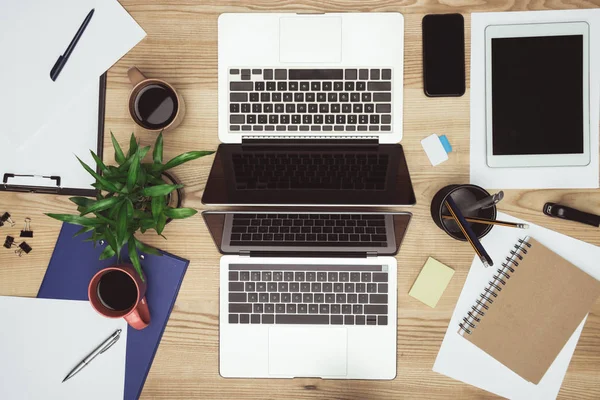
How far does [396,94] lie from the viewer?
98 centimetres

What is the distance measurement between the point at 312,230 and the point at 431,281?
0.32 metres

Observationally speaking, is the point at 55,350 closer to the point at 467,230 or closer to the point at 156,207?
the point at 156,207

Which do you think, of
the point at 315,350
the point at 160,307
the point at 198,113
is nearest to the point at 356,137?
the point at 198,113

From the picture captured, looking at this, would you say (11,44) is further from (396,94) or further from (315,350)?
(315,350)

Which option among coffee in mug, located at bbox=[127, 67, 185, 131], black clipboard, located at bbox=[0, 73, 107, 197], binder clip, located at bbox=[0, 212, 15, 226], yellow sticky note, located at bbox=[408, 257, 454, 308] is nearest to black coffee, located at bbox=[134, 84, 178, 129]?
coffee in mug, located at bbox=[127, 67, 185, 131]

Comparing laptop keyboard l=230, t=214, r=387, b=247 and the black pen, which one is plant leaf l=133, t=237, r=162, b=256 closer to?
laptop keyboard l=230, t=214, r=387, b=247

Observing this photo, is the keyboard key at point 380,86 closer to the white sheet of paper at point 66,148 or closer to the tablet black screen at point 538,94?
the tablet black screen at point 538,94

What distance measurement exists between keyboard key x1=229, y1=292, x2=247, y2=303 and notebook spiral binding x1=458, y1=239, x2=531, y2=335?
1.73 feet

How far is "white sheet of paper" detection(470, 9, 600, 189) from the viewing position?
96cm

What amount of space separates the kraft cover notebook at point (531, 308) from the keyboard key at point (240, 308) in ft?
1.73

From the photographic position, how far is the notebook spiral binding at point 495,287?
100cm

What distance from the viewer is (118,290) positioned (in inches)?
38.7

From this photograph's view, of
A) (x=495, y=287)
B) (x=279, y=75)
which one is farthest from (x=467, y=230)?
(x=279, y=75)

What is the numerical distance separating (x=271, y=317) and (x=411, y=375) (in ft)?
1.21
